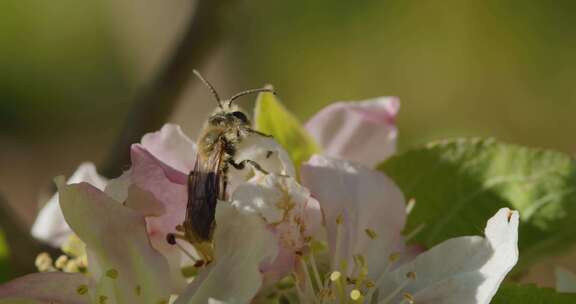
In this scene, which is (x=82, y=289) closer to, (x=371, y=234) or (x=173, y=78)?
(x=371, y=234)

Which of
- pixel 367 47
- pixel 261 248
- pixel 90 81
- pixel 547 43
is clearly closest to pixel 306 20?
pixel 367 47

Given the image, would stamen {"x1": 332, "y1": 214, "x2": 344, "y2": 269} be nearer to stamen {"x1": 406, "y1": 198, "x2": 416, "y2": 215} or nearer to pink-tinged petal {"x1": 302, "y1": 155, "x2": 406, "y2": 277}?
pink-tinged petal {"x1": 302, "y1": 155, "x2": 406, "y2": 277}

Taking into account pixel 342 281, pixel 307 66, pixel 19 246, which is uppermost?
pixel 342 281

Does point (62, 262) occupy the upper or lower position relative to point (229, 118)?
lower

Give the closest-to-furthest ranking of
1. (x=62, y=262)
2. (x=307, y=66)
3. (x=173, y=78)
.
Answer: (x=62, y=262) → (x=173, y=78) → (x=307, y=66)

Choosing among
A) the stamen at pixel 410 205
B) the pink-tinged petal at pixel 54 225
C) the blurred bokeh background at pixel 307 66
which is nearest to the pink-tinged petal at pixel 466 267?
Answer: the stamen at pixel 410 205

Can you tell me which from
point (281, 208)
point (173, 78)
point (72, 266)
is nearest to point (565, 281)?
point (281, 208)

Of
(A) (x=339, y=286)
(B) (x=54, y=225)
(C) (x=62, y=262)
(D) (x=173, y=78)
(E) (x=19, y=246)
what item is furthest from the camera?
(D) (x=173, y=78)

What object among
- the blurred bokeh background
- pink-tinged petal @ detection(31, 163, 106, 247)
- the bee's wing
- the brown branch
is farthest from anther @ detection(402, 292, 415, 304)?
the blurred bokeh background
